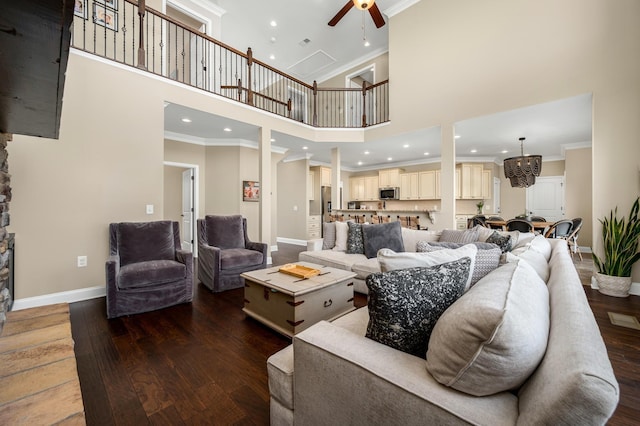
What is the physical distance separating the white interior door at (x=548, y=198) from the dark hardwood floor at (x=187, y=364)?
545cm

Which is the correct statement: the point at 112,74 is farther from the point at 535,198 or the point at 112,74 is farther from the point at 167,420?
the point at 535,198

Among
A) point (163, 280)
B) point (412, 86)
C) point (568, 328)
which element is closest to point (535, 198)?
point (412, 86)

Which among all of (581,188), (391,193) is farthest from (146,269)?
(581,188)

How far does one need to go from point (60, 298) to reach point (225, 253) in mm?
1883

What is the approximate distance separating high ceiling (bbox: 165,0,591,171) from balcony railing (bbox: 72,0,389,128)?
58 centimetres

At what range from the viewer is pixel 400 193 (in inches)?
→ 342

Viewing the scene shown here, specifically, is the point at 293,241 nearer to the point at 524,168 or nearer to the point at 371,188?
Result: the point at 371,188

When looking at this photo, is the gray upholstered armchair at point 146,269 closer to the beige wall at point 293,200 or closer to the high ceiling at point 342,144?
the high ceiling at point 342,144

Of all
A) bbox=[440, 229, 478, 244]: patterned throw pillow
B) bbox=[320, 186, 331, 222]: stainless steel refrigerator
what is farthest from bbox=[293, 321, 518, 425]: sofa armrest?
bbox=[320, 186, 331, 222]: stainless steel refrigerator

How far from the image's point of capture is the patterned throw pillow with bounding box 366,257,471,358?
0.97m

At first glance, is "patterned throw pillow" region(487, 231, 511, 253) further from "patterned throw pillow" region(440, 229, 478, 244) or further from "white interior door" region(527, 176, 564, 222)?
"white interior door" region(527, 176, 564, 222)

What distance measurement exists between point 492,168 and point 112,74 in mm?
9064

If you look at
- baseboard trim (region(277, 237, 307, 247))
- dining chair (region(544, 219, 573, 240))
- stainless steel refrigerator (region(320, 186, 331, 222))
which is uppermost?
stainless steel refrigerator (region(320, 186, 331, 222))

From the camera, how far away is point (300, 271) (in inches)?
99.8
